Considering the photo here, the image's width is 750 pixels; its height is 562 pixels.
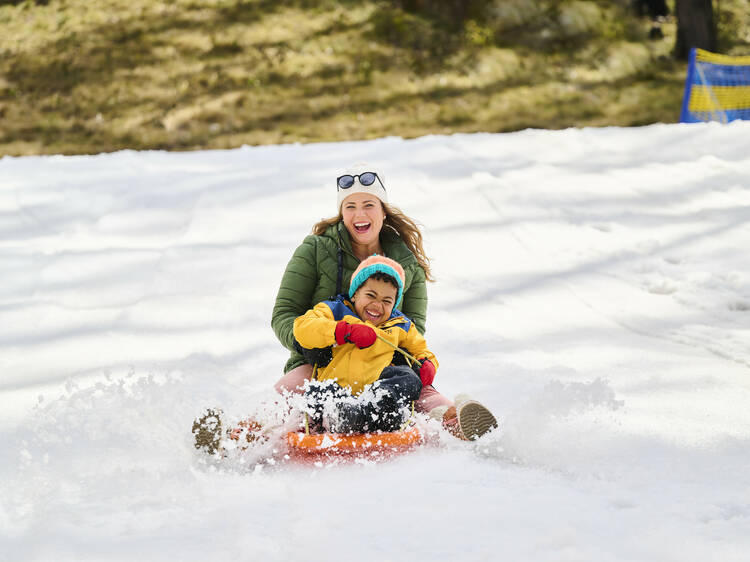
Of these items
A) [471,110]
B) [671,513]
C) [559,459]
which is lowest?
[471,110]

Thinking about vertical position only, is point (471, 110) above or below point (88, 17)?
below

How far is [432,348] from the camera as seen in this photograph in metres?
4.34

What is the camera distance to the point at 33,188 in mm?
7492

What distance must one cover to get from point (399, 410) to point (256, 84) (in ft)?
35.3

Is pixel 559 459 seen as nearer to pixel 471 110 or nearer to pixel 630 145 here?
pixel 630 145

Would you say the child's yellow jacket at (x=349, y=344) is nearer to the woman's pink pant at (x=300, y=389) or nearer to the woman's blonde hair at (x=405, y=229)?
the woman's pink pant at (x=300, y=389)

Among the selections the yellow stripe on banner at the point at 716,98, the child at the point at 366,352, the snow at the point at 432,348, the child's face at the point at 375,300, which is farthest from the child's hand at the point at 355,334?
the yellow stripe on banner at the point at 716,98

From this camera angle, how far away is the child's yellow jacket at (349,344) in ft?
9.27

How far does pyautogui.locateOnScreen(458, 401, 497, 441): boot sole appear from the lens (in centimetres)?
276

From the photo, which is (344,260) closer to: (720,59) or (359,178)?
(359,178)

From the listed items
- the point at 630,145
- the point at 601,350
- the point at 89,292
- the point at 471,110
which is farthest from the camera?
the point at 471,110

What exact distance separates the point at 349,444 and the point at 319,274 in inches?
33.0

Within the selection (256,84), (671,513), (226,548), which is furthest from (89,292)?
(256,84)

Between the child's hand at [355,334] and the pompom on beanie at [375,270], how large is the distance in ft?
0.83
